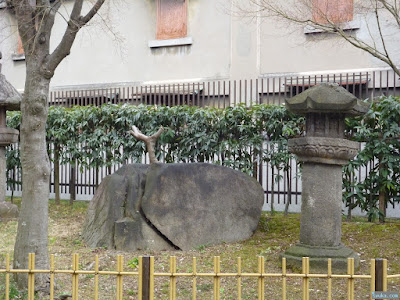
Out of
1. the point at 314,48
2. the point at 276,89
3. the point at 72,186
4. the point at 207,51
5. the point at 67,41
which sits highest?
the point at 207,51

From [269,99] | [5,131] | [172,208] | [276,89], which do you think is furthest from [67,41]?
[276,89]

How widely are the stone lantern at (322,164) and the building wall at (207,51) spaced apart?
5.30m

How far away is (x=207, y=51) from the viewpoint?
→ 1380 centimetres

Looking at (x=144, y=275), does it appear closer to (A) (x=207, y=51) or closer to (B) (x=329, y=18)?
(B) (x=329, y=18)

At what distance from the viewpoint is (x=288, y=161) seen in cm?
916

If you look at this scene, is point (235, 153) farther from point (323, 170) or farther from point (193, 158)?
point (323, 170)

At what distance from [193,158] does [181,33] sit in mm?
5666

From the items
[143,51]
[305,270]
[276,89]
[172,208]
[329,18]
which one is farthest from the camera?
[143,51]

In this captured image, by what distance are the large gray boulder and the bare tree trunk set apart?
195 centimetres

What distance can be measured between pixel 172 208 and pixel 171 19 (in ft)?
27.0

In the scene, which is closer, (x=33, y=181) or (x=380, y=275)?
(x=380, y=275)

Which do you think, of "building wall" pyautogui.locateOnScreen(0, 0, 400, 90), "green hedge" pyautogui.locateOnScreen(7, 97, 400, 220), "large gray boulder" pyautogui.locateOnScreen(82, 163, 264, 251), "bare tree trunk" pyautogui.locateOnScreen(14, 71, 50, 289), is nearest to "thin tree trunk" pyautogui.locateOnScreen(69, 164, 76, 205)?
"green hedge" pyautogui.locateOnScreen(7, 97, 400, 220)

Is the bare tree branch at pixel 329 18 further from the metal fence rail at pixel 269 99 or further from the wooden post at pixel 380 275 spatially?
the wooden post at pixel 380 275

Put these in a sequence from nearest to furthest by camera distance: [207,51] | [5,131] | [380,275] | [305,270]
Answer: [380,275] < [305,270] < [5,131] < [207,51]
